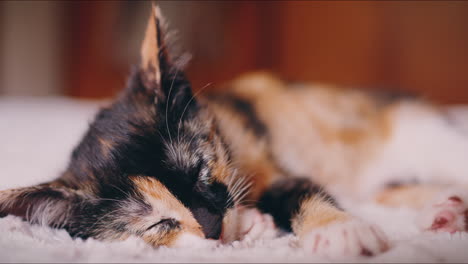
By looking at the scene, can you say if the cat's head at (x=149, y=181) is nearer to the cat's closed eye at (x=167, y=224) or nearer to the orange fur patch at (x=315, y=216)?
the cat's closed eye at (x=167, y=224)

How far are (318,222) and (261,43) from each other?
295 cm

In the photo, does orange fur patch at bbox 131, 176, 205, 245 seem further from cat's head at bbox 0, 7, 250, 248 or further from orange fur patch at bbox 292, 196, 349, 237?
orange fur patch at bbox 292, 196, 349, 237

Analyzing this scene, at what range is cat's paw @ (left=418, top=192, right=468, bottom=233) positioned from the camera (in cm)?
75

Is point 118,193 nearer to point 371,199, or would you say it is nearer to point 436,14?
point 371,199

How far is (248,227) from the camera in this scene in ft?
2.67

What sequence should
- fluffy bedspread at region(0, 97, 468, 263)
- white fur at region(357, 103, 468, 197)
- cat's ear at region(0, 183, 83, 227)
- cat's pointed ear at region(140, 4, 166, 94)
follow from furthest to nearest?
white fur at region(357, 103, 468, 197) → cat's pointed ear at region(140, 4, 166, 94) → cat's ear at region(0, 183, 83, 227) → fluffy bedspread at region(0, 97, 468, 263)

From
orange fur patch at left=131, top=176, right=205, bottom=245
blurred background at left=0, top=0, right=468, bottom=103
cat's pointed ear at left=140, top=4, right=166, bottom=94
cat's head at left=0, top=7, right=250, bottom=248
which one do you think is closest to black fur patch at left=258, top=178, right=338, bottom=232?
cat's head at left=0, top=7, right=250, bottom=248

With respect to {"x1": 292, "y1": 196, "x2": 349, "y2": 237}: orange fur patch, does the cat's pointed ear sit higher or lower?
higher

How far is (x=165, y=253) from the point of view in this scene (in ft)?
2.06

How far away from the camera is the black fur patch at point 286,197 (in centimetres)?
86

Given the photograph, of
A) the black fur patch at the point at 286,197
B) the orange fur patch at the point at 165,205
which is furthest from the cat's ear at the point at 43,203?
the black fur patch at the point at 286,197

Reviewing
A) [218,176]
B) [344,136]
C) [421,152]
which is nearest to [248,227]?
[218,176]

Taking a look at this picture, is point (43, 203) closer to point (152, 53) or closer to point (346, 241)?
point (152, 53)

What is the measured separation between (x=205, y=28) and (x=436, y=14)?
6.29 feet
